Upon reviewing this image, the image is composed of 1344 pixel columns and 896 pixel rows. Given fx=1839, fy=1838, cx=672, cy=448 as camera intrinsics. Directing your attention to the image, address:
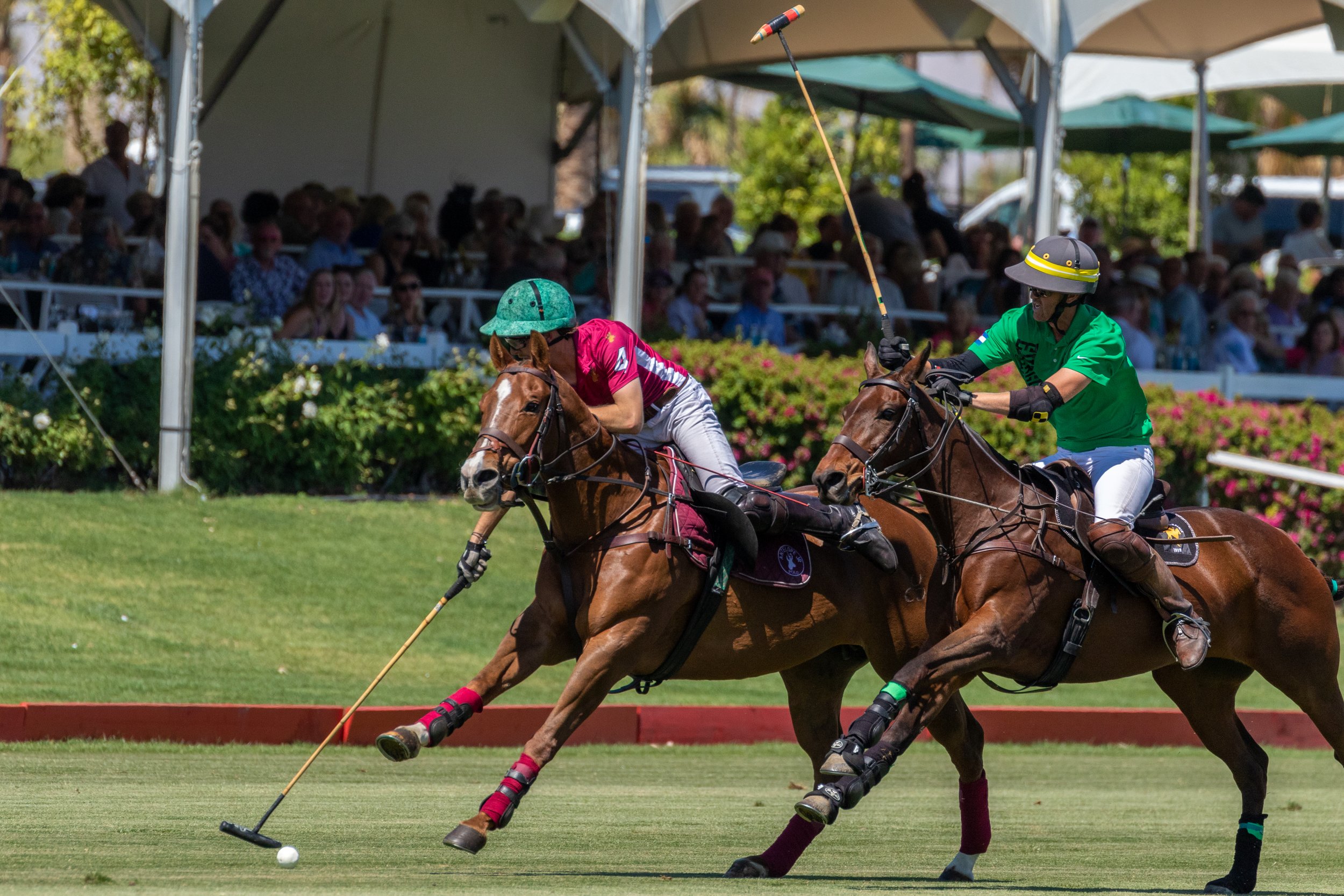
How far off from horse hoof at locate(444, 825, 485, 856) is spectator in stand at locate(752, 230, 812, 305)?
9752mm

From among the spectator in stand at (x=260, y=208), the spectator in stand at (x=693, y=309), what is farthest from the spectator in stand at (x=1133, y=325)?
the spectator in stand at (x=260, y=208)

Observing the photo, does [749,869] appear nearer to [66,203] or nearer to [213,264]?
[213,264]

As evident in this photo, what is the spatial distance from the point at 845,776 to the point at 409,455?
8254mm

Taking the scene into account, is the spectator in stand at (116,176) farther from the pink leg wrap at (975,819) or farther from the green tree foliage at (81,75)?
the pink leg wrap at (975,819)

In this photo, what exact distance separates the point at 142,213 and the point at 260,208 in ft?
3.64

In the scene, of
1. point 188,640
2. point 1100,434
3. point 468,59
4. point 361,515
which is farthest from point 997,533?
point 468,59

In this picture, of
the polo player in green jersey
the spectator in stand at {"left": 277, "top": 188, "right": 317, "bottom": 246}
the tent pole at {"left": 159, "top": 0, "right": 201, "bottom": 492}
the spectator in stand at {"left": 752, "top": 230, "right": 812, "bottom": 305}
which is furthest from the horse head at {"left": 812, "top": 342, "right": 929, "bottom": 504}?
the spectator in stand at {"left": 277, "top": 188, "right": 317, "bottom": 246}

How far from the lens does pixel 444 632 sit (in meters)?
12.5

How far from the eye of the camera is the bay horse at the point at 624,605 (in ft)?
21.1

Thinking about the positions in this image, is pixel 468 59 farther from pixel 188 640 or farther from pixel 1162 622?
pixel 1162 622

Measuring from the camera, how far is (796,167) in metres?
32.1

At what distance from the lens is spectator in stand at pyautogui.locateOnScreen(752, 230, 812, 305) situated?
15.6m

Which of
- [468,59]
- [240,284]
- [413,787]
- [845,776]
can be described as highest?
[468,59]

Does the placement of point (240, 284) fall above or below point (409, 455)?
above
